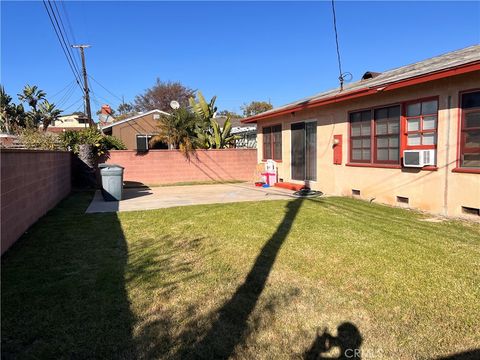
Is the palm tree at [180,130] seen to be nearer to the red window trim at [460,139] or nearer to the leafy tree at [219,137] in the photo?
the leafy tree at [219,137]

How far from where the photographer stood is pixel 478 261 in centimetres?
496

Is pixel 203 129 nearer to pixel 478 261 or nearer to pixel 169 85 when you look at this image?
pixel 478 261

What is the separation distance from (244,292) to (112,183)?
8.34 metres

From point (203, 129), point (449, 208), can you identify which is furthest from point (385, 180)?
point (203, 129)

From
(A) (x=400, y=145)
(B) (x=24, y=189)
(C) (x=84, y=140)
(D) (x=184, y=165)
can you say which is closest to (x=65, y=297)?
(B) (x=24, y=189)

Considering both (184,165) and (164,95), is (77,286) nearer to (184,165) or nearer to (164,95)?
(184,165)

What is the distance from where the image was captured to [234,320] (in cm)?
350

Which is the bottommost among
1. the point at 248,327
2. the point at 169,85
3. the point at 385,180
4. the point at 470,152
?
the point at 248,327

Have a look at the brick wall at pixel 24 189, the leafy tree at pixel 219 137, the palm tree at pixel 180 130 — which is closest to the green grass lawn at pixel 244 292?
the brick wall at pixel 24 189

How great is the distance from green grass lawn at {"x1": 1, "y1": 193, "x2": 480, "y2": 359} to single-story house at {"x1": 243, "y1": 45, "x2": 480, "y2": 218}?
1.75m

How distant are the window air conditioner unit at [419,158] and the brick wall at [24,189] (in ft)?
26.9

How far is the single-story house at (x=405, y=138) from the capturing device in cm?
768

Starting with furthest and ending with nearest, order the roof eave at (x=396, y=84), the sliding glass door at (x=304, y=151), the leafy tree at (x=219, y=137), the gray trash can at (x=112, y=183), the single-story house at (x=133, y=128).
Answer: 1. the single-story house at (x=133, y=128)
2. the leafy tree at (x=219, y=137)
3. the sliding glass door at (x=304, y=151)
4. the gray trash can at (x=112, y=183)
5. the roof eave at (x=396, y=84)

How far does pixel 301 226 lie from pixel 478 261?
9.63 feet
